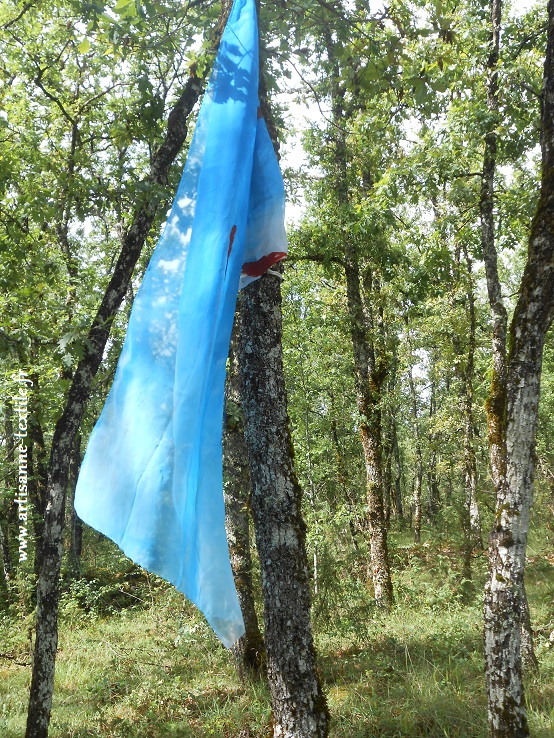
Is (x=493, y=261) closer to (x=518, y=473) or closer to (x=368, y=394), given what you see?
(x=368, y=394)

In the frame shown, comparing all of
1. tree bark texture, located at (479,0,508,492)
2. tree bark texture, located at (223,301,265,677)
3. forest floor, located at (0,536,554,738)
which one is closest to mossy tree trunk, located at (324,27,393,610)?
forest floor, located at (0,536,554,738)

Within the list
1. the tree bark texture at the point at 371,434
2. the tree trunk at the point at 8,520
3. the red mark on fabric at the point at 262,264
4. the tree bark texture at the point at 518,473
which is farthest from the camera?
the tree trunk at the point at 8,520

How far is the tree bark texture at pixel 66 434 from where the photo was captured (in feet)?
Answer: 18.5

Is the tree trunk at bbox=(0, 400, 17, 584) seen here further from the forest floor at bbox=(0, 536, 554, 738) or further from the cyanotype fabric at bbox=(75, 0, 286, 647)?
the cyanotype fabric at bbox=(75, 0, 286, 647)

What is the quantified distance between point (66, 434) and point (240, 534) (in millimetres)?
2851

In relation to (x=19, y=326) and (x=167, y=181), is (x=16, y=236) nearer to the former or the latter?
(x=19, y=326)

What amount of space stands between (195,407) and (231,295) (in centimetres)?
68

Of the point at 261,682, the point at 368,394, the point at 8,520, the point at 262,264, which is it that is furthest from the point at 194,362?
the point at 8,520

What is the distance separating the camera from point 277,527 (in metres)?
3.92

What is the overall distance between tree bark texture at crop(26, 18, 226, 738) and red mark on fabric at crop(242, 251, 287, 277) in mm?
2424

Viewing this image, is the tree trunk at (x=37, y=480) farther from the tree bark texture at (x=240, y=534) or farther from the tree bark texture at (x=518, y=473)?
the tree bark texture at (x=518, y=473)

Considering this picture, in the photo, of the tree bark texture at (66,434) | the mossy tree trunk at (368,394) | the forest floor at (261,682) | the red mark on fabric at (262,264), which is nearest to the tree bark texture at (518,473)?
the forest floor at (261,682)

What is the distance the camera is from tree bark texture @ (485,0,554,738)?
4.14 meters

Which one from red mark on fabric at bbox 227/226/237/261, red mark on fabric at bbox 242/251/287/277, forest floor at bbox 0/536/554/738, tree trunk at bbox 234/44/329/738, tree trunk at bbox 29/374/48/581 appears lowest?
forest floor at bbox 0/536/554/738
